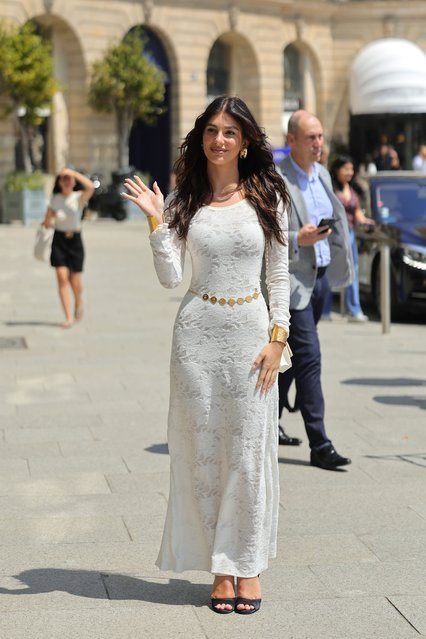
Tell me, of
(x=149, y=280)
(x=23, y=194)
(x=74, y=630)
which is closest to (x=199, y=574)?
(x=74, y=630)

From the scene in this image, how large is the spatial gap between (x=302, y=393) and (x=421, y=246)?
301 inches

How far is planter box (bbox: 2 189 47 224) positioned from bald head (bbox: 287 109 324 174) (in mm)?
23940

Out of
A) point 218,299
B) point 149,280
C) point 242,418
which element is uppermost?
point 218,299

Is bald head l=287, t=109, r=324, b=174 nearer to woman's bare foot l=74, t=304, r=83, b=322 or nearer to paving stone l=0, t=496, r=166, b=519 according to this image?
paving stone l=0, t=496, r=166, b=519

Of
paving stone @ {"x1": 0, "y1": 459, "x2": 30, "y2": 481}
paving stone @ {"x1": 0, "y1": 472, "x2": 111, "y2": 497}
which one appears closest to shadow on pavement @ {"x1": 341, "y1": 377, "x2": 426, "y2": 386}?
paving stone @ {"x1": 0, "y1": 459, "x2": 30, "y2": 481}

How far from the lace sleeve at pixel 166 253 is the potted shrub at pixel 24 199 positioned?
26.4 meters

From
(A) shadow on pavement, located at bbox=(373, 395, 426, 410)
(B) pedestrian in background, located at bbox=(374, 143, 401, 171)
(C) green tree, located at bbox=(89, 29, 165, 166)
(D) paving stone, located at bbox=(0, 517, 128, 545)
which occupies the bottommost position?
(A) shadow on pavement, located at bbox=(373, 395, 426, 410)

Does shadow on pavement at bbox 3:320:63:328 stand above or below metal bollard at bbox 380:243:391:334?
below

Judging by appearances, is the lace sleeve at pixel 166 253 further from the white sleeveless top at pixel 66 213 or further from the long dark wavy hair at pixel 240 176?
the white sleeveless top at pixel 66 213

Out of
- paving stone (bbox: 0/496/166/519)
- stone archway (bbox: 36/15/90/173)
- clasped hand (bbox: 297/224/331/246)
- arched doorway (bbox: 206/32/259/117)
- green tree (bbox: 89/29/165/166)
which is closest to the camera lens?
paving stone (bbox: 0/496/166/519)

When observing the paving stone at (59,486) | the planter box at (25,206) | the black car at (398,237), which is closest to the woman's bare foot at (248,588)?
the paving stone at (59,486)

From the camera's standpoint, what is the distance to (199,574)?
5.56 meters

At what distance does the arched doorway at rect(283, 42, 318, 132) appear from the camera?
4394 centimetres

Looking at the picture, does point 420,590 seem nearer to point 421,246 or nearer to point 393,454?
point 393,454
